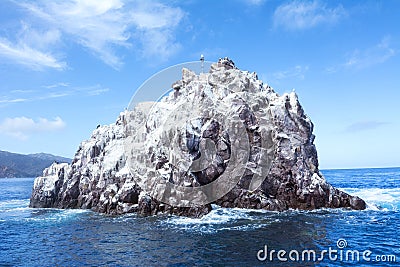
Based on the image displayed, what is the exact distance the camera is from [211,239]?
35.4 meters

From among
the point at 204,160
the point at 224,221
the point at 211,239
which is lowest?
the point at 211,239

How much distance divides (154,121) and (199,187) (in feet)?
60.1

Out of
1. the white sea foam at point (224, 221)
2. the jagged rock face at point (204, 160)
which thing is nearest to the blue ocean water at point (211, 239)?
the white sea foam at point (224, 221)

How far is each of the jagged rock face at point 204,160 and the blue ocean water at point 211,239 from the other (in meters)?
3.21

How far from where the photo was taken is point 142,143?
62250mm

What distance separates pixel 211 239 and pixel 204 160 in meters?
18.7

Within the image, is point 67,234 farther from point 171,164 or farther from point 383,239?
point 383,239

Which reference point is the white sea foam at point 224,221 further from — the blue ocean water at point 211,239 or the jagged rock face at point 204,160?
the jagged rock face at point 204,160

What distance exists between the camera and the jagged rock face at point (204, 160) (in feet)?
170

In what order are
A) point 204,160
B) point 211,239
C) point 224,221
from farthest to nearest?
point 204,160
point 224,221
point 211,239

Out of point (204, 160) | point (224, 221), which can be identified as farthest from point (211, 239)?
point (204, 160)

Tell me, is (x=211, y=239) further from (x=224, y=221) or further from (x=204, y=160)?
(x=204, y=160)

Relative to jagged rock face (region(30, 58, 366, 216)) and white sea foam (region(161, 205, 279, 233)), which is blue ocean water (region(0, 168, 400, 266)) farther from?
jagged rock face (region(30, 58, 366, 216))

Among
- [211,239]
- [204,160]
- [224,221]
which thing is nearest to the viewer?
[211,239]
